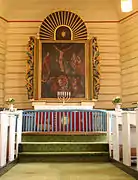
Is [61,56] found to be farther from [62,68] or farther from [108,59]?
[108,59]

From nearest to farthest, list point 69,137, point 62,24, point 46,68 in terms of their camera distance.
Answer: point 69,137
point 46,68
point 62,24

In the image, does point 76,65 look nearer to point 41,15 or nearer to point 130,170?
point 41,15

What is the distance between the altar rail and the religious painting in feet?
4.71

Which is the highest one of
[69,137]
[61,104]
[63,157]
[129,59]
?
[129,59]

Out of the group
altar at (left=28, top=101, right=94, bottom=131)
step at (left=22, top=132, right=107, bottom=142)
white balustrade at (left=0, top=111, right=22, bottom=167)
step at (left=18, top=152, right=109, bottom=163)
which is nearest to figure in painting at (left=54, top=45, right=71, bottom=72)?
altar at (left=28, top=101, right=94, bottom=131)

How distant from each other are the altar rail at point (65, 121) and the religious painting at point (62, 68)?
143cm

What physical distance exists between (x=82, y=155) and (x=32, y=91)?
4.32m

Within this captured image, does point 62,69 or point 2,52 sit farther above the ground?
point 2,52

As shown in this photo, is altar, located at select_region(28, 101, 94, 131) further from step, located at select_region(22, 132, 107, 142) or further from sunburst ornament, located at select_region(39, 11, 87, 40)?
sunburst ornament, located at select_region(39, 11, 87, 40)

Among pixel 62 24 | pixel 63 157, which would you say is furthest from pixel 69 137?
pixel 62 24

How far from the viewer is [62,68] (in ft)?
32.3

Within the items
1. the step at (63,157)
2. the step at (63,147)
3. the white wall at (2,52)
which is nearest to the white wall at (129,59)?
the step at (63,147)

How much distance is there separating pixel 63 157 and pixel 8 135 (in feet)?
3.92

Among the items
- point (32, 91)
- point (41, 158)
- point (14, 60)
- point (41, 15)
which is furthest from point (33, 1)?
point (41, 158)
